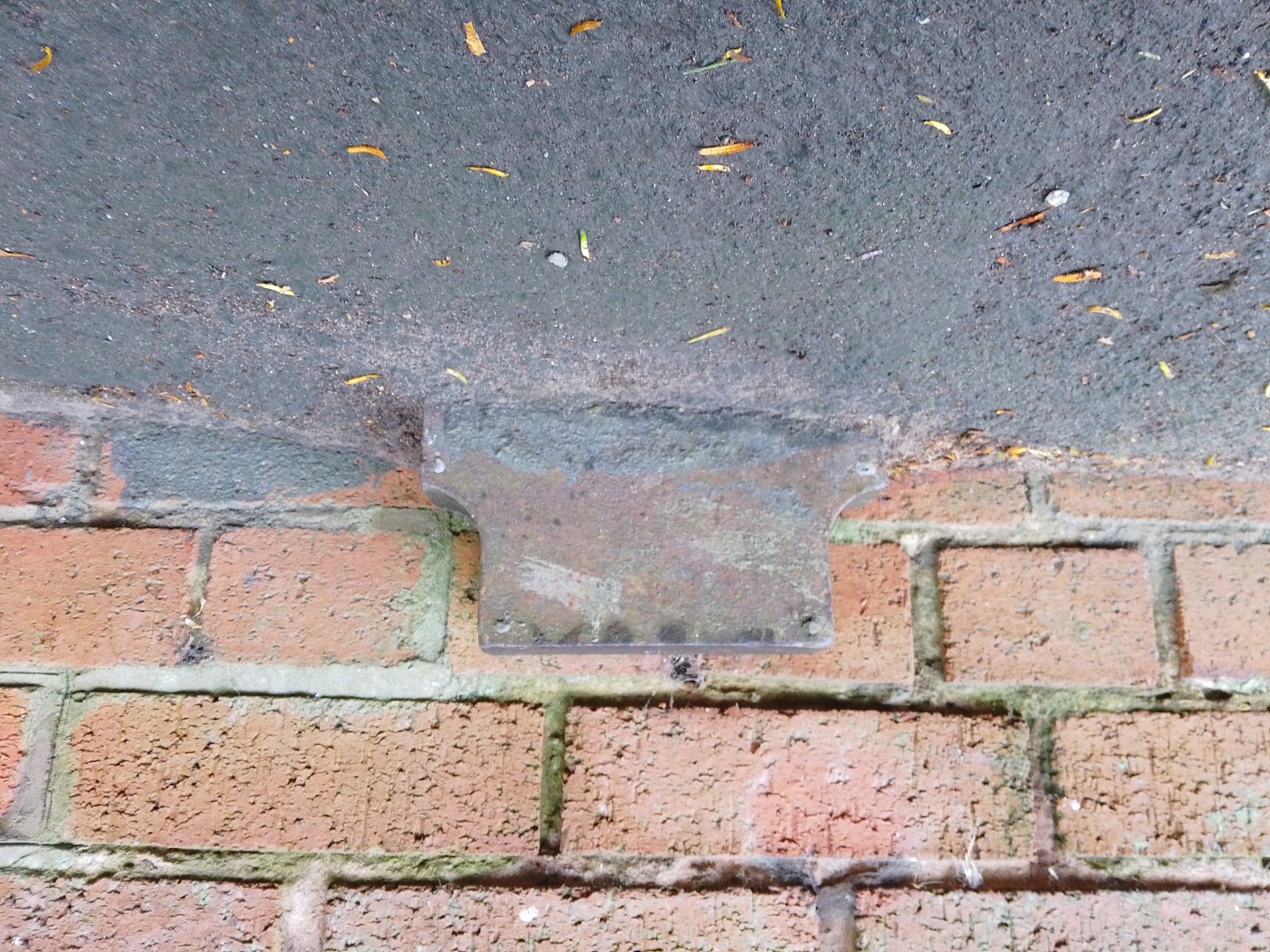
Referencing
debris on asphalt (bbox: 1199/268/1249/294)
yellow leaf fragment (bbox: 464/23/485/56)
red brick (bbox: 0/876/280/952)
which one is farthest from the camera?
red brick (bbox: 0/876/280/952)

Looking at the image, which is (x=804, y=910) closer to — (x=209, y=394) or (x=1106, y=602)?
(x=1106, y=602)

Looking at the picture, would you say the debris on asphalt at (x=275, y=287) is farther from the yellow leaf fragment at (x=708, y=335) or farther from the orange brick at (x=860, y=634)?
the orange brick at (x=860, y=634)

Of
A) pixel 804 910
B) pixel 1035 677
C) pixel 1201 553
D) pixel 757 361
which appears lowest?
pixel 804 910

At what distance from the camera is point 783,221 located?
1.80 feet

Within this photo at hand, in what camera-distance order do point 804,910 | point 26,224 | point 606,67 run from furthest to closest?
1. point 804,910
2. point 26,224
3. point 606,67

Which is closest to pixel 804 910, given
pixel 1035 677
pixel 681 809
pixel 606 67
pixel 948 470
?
pixel 681 809

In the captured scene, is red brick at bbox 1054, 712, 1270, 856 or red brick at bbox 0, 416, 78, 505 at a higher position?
red brick at bbox 0, 416, 78, 505

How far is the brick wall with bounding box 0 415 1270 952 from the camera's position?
2.38ft

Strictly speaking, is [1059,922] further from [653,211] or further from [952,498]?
[653,211]

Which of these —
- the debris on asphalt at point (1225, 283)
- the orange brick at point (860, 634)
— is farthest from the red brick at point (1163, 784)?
the debris on asphalt at point (1225, 283)

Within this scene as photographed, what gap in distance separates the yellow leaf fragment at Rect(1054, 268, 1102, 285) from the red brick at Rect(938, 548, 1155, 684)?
279 mm

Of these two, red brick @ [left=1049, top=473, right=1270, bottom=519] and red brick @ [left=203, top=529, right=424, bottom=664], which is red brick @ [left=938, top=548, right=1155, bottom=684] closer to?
red brick @ [left=1049, top=473, right=1270, bottom=519]

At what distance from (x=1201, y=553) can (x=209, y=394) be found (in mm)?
893

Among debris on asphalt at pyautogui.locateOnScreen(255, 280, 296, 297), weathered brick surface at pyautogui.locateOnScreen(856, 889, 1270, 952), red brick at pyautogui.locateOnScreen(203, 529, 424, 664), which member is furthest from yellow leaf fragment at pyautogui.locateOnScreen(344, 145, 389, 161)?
weathered brick surface at pyautogui.locateOnScreen(856, 889, 1270, 952)
